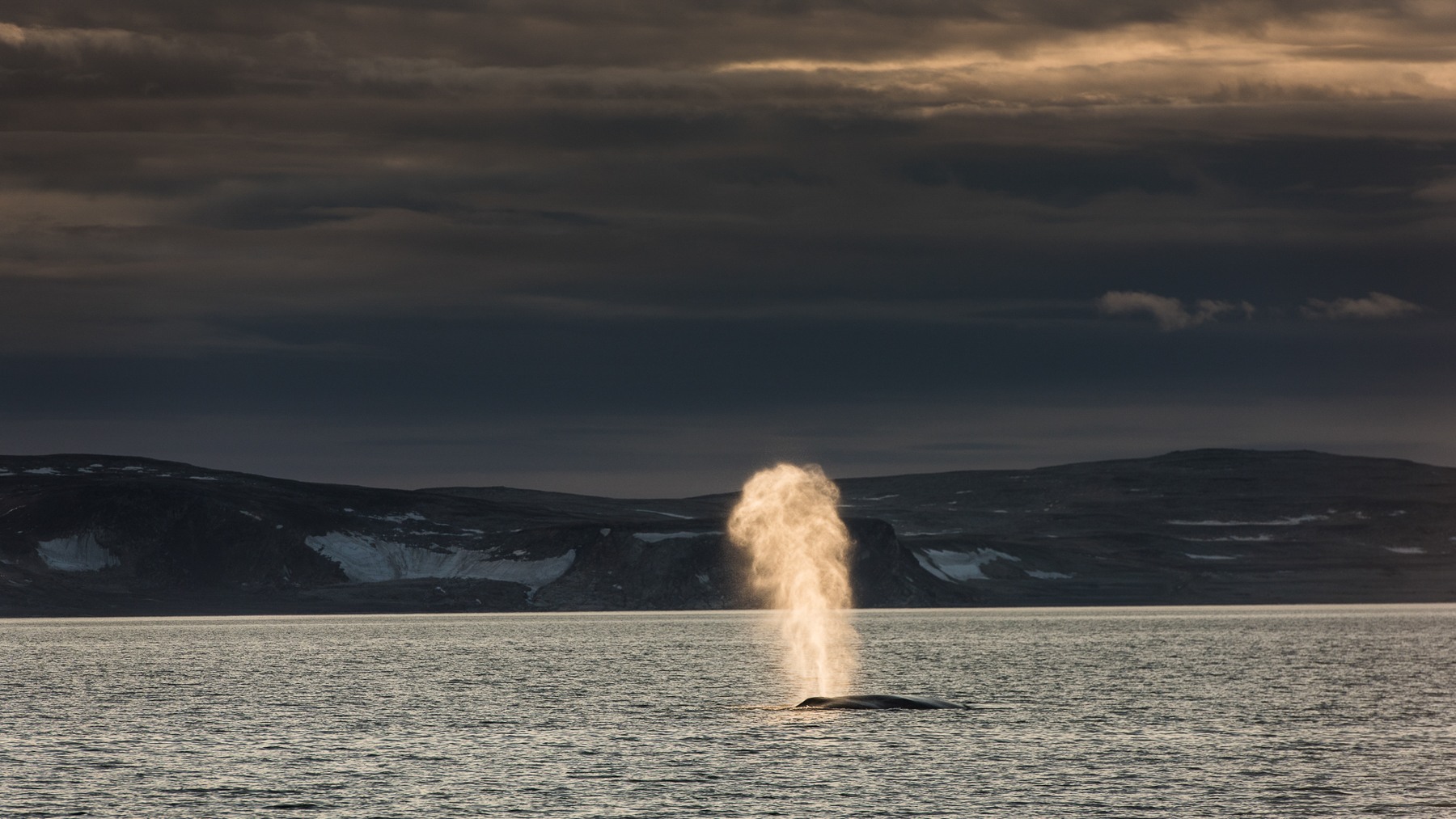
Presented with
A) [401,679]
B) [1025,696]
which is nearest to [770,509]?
[1025,696]

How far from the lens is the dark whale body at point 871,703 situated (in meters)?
108

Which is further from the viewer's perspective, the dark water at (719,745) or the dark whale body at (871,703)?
the dark whale body at (871,703)

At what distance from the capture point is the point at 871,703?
4309 inches

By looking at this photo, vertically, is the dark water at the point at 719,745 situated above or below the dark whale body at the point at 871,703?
below

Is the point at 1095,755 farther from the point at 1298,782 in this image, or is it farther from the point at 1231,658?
the point at 1231,658

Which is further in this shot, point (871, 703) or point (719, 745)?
point (871, 703)

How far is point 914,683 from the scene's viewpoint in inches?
5527

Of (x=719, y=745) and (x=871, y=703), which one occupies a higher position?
(x=871, y=703)

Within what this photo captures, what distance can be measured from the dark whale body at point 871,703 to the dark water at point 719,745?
3345mm

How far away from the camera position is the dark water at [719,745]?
221 feet

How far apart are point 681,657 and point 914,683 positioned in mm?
46506

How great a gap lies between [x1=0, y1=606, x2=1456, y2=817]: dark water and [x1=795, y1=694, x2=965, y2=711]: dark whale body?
3345 mm

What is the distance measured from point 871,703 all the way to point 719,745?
24109 millimetres

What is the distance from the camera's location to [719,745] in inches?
3438
